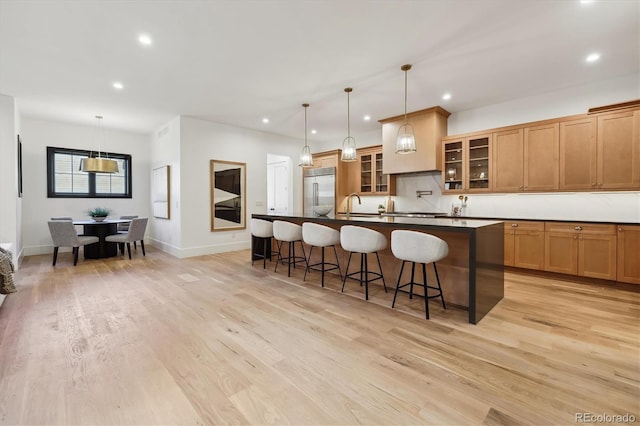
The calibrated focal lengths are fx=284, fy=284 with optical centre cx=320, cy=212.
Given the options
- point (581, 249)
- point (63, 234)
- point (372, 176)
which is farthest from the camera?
point (372, 176)

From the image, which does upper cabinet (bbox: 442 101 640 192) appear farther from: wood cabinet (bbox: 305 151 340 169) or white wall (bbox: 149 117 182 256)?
white wall (bbox: 149 117 182 256)

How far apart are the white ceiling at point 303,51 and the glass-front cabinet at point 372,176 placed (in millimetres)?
1553

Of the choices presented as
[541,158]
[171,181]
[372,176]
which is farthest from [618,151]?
[171,181]

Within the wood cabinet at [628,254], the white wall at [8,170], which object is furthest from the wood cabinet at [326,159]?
the white wall at [8,170]

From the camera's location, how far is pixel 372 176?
6.48 meters

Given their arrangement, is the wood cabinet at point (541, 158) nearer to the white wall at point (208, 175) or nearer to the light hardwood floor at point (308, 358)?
the light hardwood floor at point (308, 358)

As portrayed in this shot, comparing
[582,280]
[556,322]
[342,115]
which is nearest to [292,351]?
[556,322]

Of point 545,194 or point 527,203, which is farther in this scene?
point 527,203

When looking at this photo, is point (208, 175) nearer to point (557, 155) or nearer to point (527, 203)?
point (527, 203)

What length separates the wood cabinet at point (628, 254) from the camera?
345 cm

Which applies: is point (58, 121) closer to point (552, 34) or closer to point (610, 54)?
point (552, 34)

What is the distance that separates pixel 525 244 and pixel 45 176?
903cm

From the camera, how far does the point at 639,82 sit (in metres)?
3.76

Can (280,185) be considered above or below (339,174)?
below
